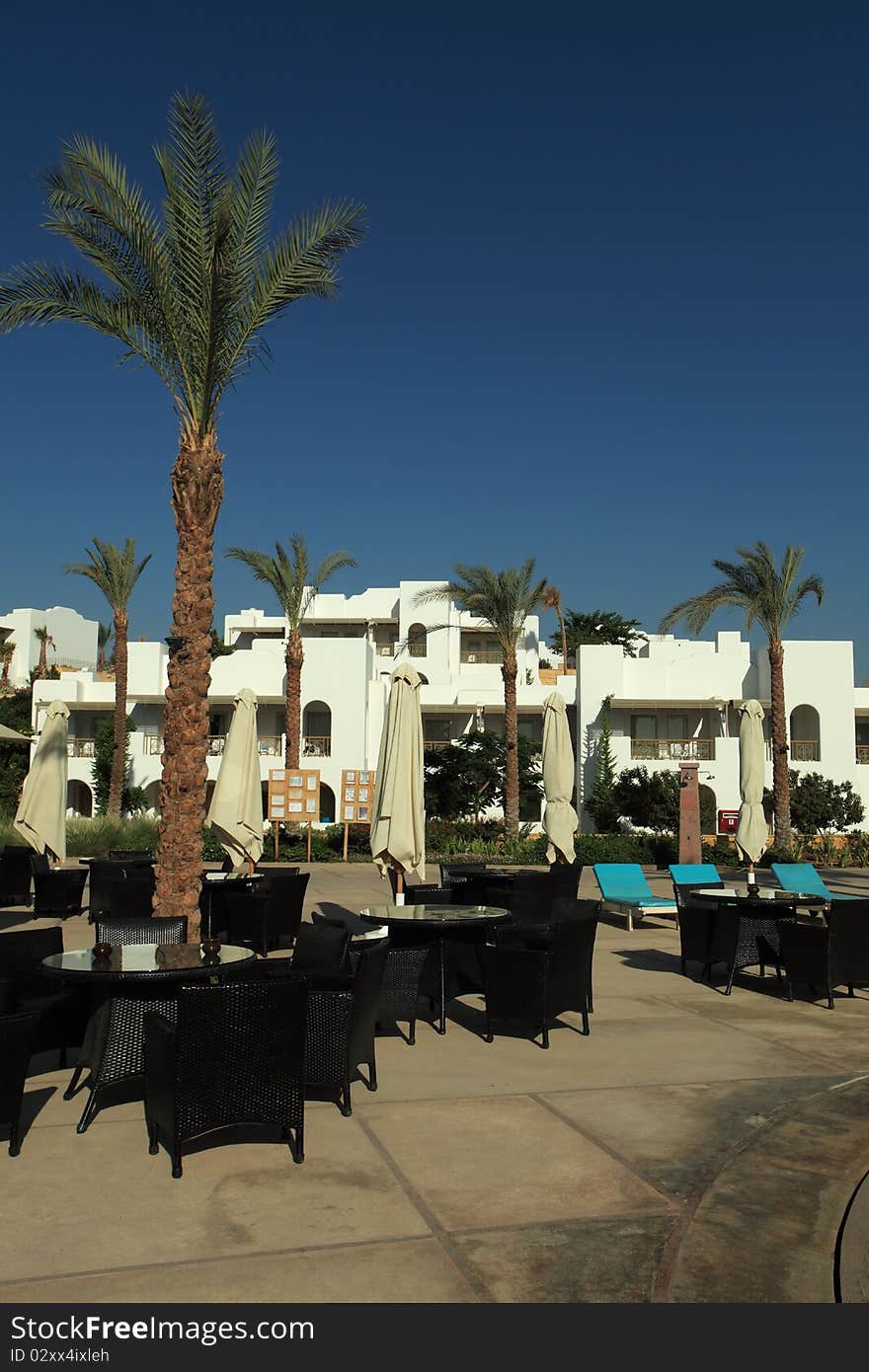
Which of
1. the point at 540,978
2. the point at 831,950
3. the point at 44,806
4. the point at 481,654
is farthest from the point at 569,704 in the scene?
the point at 540,978

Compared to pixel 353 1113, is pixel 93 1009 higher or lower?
higher

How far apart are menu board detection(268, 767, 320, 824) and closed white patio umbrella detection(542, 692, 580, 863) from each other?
909cm

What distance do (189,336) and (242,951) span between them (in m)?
6.71

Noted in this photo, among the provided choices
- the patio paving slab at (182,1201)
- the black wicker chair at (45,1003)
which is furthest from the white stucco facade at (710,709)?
the patio paving slab at (182,1201)

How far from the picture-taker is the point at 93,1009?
20.6 ft

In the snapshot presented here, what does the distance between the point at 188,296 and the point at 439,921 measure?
6.78 metres

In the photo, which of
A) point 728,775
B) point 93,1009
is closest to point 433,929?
point 93,1009

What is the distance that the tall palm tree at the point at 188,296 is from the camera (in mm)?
9938

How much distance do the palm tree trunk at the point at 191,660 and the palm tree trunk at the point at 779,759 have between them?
66.5ft

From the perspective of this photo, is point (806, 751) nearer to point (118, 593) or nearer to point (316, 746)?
point (316, 746)

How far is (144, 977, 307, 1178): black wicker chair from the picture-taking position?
15.3 ft

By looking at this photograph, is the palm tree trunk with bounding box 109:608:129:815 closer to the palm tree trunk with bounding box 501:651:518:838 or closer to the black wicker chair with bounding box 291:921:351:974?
the palm tree trunk with bounding box 501:651:518:838

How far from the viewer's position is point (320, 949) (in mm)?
7082

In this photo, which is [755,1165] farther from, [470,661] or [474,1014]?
[470,661]
